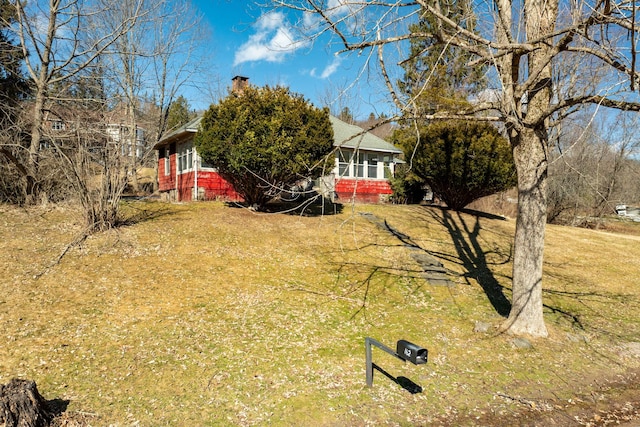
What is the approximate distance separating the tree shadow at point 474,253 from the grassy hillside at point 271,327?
7 cm

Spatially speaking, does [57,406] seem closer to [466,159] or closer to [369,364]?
[369,364]

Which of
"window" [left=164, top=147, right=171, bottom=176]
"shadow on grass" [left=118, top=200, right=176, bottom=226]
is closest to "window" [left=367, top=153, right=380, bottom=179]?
"window" [left=164, top=147, right=171, bottom=176]

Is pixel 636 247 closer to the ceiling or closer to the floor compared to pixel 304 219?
closer to the floor

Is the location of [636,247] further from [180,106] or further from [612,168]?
[180,106]

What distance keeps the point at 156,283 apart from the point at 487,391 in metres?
5.29

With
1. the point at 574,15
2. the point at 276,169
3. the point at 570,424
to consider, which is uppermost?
the point at 574,15

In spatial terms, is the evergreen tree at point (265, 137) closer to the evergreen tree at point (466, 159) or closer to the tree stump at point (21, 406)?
the evergreen tree at point (466, 159)

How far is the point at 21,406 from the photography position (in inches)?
128

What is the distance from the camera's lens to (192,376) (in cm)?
456

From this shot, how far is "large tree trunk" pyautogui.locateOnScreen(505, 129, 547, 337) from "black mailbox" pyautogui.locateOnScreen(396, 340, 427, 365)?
9.99 ft

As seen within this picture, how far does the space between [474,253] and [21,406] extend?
34.4 ft

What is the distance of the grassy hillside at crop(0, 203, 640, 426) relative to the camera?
4305mm

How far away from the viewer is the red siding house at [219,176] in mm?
16125

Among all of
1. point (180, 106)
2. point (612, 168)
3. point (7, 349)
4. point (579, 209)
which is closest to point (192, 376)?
point (7, 349)
